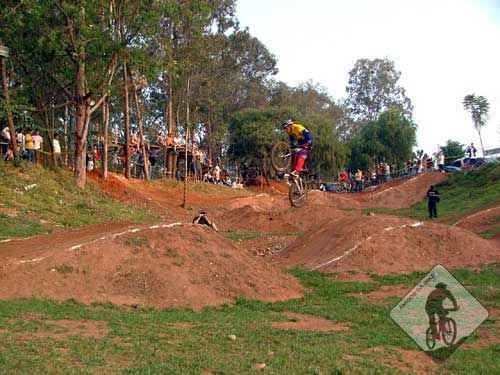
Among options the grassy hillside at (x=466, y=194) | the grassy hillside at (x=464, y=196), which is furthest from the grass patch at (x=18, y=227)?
the grassy hillside at (x=466, y=194)

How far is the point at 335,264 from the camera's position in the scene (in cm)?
1662

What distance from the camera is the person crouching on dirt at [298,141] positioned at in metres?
19.0

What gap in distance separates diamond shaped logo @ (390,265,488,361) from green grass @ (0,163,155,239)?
1258 cm

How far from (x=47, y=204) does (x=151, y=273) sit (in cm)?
1368

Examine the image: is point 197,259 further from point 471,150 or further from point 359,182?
point 359,182

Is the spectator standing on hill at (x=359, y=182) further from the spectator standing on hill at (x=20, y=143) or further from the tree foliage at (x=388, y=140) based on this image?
the spectator standing on hill at (x=20, y=143)

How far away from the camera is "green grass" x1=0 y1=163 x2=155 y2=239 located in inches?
863

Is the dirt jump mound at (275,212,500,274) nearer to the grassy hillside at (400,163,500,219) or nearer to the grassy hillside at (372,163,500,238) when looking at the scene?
the grassy hillside at (372,163,500,238)

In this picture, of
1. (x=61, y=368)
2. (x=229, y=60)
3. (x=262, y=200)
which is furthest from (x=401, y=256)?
(x=229, y=60)

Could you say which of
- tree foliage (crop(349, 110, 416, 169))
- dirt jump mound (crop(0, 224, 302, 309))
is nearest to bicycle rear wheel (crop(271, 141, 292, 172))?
dirt jump mound (crop(0, 224, 302, 309))

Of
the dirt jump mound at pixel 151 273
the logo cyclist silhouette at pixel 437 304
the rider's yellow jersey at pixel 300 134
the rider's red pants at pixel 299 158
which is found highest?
the rider's yellow jersey at pixel 300 134

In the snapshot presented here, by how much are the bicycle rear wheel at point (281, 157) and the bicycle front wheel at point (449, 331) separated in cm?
1025

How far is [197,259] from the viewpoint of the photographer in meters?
13.6

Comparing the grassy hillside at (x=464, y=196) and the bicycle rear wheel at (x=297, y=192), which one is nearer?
the bicycle rear wheel at (x=297, y=192)
